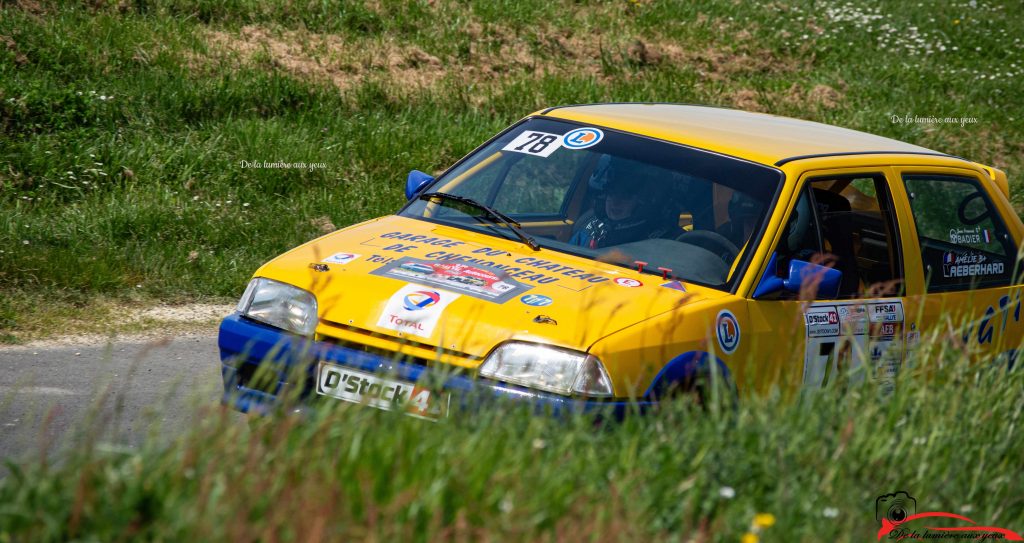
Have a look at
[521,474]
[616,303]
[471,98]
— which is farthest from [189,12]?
[521,474]

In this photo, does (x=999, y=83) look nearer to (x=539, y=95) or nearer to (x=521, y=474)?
(x=539, y=95)

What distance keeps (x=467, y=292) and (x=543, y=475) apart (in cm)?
143

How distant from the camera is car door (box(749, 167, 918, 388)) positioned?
4770 millimetres

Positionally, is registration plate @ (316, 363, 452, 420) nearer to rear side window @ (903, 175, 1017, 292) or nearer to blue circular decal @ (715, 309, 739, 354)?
blue circular decal @ (715, 309, 739, 354)

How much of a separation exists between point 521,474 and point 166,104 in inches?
316

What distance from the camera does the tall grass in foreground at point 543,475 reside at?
112 inches

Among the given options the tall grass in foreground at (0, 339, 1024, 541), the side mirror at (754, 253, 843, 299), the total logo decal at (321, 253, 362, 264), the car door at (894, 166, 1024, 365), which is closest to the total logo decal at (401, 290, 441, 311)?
the total logo decal at (321, 253, 362, 264)

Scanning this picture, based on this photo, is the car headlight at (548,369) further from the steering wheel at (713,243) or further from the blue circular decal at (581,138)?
the blue circular decal at (581,138)

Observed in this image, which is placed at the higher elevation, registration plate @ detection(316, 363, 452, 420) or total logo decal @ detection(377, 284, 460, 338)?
total logo decal @ detection(377, 284, 460, 338)

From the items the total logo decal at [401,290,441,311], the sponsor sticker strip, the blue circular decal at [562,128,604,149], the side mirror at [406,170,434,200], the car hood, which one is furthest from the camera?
the side mirror at [406,170,434,200]

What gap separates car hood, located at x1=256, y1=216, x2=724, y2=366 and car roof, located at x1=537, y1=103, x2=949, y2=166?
0.93m

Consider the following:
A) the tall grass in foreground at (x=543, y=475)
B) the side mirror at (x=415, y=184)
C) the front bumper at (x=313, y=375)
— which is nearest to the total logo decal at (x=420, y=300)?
the front bumper at (x=313, y=375)

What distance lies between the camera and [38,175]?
9.10m

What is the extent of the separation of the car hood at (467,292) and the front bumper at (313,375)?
10 cm
